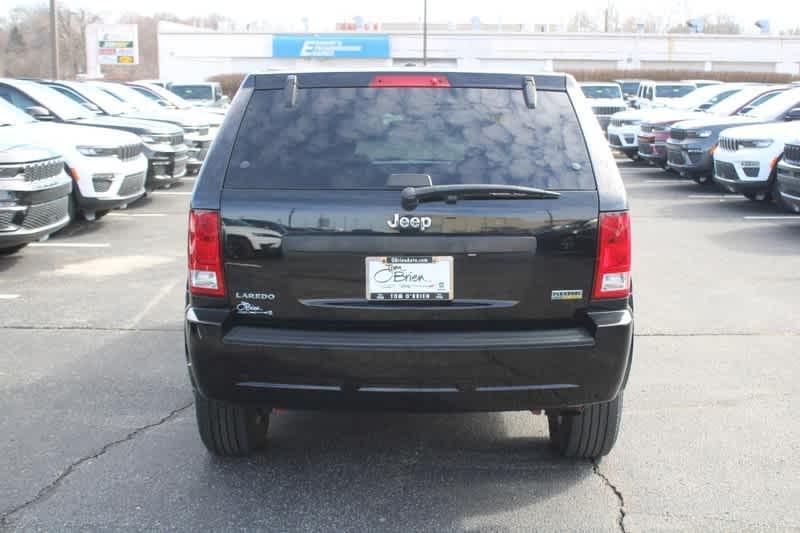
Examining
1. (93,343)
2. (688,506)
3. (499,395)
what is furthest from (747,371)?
(93,343)

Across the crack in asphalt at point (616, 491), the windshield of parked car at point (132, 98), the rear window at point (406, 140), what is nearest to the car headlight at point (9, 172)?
the rear window at point (406, 140)

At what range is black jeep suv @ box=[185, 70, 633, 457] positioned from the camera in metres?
3.70

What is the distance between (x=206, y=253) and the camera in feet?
12.5

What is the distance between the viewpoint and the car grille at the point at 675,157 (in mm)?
16875

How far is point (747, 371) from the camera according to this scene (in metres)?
6.01

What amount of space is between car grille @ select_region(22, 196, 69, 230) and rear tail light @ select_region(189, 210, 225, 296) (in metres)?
5.78

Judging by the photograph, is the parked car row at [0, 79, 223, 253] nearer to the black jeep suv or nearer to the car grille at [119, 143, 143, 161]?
the car grille at [119, 143, 143, 161]

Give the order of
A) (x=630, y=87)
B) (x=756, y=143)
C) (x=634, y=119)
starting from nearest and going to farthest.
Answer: (x=756, y=143) < (x=634, y=119) < (x=630, y=87)

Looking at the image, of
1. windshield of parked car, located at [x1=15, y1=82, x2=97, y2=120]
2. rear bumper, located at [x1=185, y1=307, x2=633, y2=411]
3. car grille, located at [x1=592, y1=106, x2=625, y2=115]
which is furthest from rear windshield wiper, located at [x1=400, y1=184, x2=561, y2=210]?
car grille, located at [x1=592, y1=106, x2=625, y2=115]

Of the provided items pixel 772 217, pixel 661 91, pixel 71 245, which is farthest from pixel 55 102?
pixel 661 91

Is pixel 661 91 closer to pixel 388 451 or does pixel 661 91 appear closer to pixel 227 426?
pixel 388 451

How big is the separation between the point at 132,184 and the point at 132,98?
749 centimetres

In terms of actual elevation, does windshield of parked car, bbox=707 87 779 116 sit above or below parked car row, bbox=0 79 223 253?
Result: above

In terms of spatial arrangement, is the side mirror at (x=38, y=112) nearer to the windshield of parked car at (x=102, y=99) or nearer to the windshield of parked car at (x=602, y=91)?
the windshield of parked car at (x=102, y=99)
